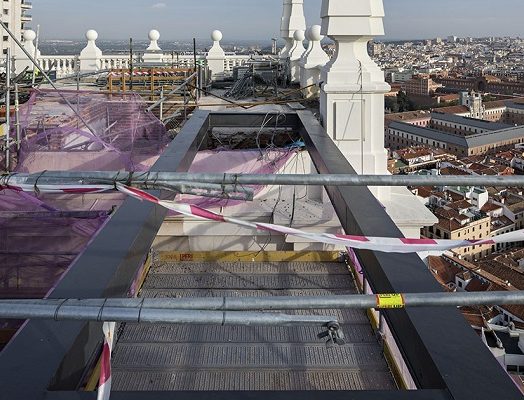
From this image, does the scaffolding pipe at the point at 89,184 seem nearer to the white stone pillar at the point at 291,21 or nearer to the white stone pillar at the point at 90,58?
the white stone pillar at the point at 291,21

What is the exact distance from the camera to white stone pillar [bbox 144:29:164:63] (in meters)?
15.4

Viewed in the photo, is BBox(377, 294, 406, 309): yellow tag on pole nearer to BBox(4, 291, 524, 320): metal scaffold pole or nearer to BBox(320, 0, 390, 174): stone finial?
BBox(4, 291, 524, 320): metal scaffold pole

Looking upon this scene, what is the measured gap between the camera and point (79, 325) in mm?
1730

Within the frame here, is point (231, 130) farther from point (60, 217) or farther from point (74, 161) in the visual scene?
point (60, 217)

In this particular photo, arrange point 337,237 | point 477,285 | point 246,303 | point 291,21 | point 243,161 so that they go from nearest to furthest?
point 246,303
point 337,237
point 243,161
point 291,21
point 477,285

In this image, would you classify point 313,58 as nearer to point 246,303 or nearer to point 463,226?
point 246,303

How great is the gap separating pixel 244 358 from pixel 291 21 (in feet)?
39.1

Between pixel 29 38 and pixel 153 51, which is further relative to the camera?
pixel 153 51

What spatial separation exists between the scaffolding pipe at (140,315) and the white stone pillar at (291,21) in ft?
42.2

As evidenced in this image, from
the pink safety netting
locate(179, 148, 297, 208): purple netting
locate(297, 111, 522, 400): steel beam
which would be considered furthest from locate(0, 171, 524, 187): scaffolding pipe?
locate(179, 148, 297, 208): purple netting

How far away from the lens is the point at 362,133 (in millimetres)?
5848

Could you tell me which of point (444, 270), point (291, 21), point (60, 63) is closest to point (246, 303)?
point (291, 21)

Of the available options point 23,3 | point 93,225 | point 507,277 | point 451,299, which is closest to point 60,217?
point 93,225

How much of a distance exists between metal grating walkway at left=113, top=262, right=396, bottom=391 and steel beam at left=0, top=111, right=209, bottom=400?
0.73m
